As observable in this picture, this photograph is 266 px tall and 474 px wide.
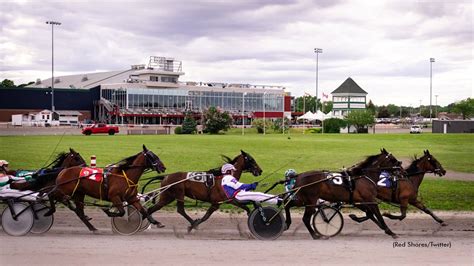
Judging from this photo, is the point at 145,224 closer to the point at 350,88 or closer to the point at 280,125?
the point at 280,125

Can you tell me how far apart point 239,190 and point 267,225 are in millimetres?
806

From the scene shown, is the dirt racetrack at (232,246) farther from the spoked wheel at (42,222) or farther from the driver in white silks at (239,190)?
the driver in white silks at (239,190)

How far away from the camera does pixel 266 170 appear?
19.6 metres

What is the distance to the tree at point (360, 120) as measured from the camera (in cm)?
5972

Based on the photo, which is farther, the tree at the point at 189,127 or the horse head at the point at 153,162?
the tree at the point at 189,127

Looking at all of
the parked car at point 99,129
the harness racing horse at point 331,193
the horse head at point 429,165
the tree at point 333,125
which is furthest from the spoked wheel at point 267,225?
the tree at point 333,125

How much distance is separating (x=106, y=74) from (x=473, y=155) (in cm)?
5588

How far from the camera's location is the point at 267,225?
9.12 metres

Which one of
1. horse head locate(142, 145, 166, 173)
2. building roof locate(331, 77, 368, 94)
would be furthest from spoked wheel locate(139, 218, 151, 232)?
building roof locate(331, 77, 368, 94)

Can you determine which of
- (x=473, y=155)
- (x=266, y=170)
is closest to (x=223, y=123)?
(x=473, y=155)

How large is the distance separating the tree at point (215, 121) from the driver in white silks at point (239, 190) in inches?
1726

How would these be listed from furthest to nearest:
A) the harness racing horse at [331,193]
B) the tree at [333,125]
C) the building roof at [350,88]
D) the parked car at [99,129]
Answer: the building roof at [350,88] → the tree at [333,125] → the parked car at [99,129] → the harness racing horse at [331,193]

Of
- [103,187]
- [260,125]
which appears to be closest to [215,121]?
[260,125]

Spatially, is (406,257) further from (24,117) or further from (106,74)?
(106,74)
